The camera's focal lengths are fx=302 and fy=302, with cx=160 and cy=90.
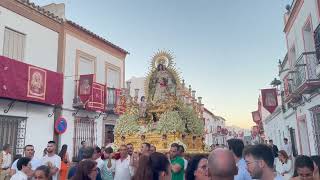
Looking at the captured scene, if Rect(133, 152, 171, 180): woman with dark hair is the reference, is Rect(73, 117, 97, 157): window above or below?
above

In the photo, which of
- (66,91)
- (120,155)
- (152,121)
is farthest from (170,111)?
(66,91)

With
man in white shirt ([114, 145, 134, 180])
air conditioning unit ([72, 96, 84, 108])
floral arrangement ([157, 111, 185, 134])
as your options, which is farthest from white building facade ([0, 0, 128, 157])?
man in white shirt ([114, 145, 134, 180])

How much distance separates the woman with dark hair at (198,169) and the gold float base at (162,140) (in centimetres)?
514

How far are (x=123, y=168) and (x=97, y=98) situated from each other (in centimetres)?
1076

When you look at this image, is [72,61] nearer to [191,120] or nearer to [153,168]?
[191,120]

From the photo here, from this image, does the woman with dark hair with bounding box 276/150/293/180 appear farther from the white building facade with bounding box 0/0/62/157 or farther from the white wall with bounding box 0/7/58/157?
the white wall with bounding box 0/7/58/157

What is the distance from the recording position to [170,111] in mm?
9969

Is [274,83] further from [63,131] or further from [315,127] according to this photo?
[63,131]

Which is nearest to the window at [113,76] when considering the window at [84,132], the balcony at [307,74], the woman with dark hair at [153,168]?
the window at [84,132]

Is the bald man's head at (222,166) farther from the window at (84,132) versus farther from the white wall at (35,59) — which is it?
the window at (84,132)

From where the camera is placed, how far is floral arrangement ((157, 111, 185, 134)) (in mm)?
9445

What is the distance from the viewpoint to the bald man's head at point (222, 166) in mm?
2307

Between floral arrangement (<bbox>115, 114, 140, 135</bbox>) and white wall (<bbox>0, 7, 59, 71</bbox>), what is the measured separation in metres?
6.09

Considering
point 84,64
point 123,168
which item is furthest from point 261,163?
point 84,64
